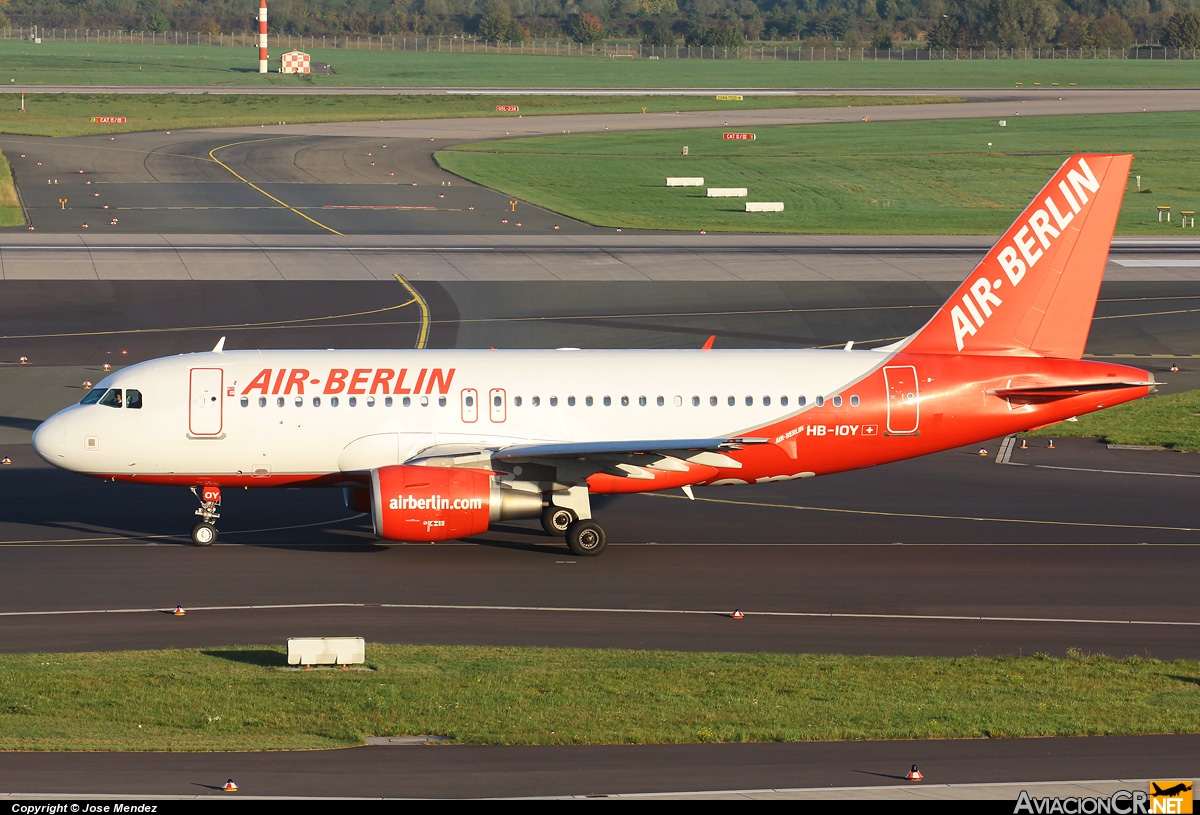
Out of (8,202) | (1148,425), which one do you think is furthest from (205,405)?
(8,202)

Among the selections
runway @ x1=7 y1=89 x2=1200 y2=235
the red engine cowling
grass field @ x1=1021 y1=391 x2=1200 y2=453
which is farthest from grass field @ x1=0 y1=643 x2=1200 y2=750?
runway @ x1=7 y1=89 x2=1200 y2=235

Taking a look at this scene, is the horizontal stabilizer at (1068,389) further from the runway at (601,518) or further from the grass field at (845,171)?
the grass field at (845,171)

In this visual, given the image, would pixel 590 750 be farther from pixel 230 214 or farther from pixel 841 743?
pixel 230 214

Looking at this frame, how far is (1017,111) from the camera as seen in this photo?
522 feet

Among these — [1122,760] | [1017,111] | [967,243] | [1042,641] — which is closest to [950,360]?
[1042,641]

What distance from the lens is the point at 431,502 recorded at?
32.1 metres

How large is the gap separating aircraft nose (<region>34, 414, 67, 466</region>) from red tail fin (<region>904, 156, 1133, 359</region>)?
20.4 m

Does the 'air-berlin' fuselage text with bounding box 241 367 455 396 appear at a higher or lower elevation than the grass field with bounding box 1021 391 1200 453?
higher

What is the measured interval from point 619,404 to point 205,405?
31.9ft

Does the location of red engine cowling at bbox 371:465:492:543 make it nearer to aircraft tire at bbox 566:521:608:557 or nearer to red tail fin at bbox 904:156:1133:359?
aircraft tire at bbox 566:521:608:557

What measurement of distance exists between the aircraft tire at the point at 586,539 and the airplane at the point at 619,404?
0.04m

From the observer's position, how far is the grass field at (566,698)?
67.8ft

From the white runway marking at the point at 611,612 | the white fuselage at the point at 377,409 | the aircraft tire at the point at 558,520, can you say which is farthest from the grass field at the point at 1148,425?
the aircraft tire at the point at 558,520

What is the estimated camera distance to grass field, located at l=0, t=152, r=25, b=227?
85.6m
